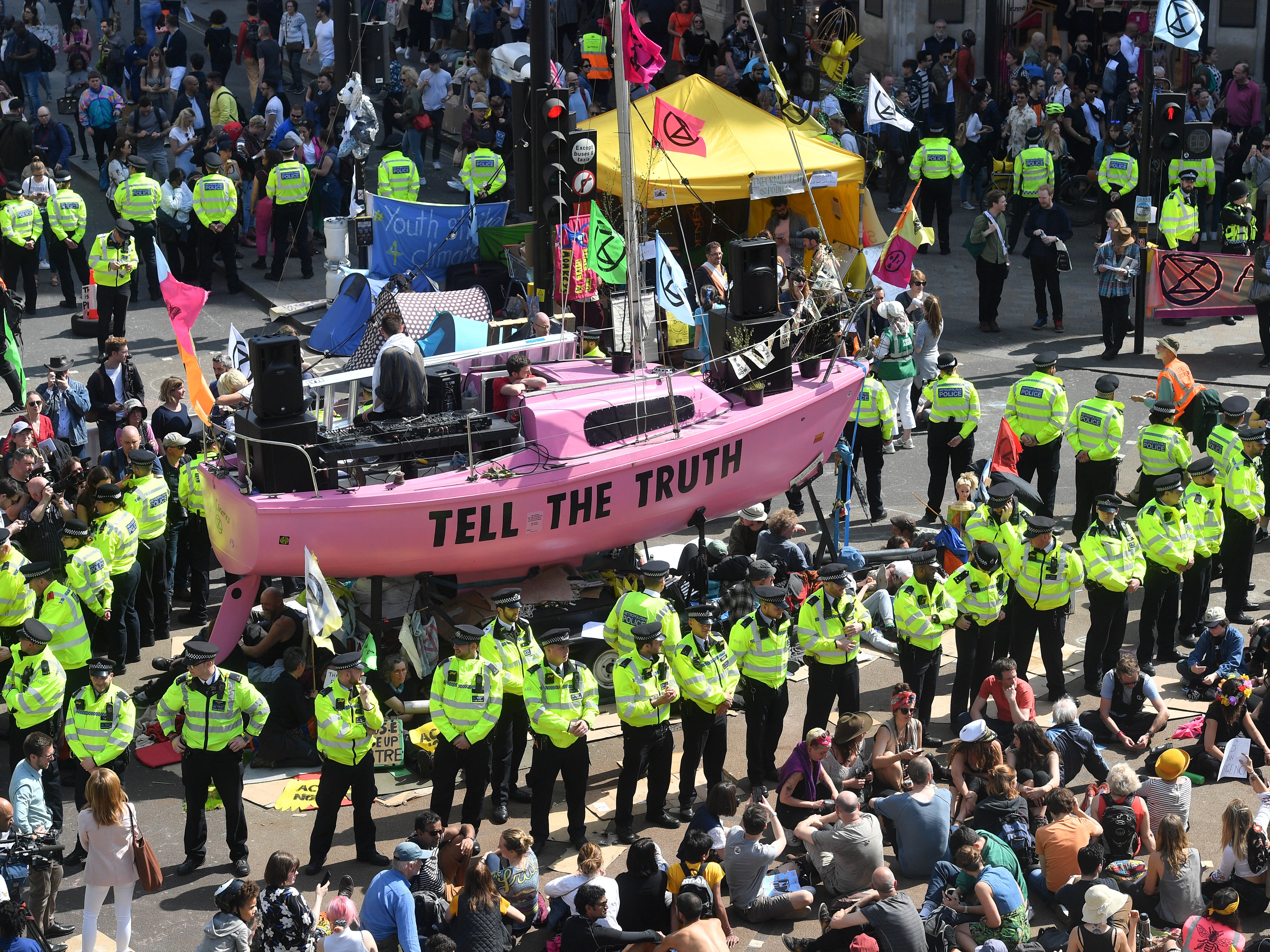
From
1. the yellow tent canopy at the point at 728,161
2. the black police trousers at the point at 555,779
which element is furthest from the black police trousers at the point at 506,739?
the yellow tent canopy at the point at 728,161

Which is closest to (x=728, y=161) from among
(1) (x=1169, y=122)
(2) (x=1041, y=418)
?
(1) (x=1169, y=122)

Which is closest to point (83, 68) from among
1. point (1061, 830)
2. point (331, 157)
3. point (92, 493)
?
point (331, 157)

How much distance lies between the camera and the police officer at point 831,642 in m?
13.7

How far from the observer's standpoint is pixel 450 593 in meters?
15.3

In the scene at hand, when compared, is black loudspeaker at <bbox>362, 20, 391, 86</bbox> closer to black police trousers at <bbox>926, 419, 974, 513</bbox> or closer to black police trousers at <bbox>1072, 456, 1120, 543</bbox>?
black police trousers at <bbox>926, 419, 974, 513</bbox>

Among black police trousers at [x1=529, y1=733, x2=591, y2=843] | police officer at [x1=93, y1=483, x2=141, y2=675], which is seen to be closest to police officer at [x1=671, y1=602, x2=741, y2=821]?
black police trousers at [x1=529, y1=733, x2=591, y2=843]

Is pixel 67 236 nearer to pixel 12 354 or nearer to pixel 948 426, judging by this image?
pixel 12 354

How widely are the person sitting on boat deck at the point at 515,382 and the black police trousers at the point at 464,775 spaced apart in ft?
11.8

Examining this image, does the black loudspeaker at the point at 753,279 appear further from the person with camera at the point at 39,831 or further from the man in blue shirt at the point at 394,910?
the person with camera at the point at 39,831

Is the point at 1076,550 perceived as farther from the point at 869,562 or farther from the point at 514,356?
the point at 514,356

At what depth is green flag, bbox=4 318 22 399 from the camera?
63.9 feet

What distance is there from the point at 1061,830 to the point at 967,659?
3007 millimetres

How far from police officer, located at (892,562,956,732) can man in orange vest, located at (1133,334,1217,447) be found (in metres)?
4.87

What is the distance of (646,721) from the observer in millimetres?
12852
